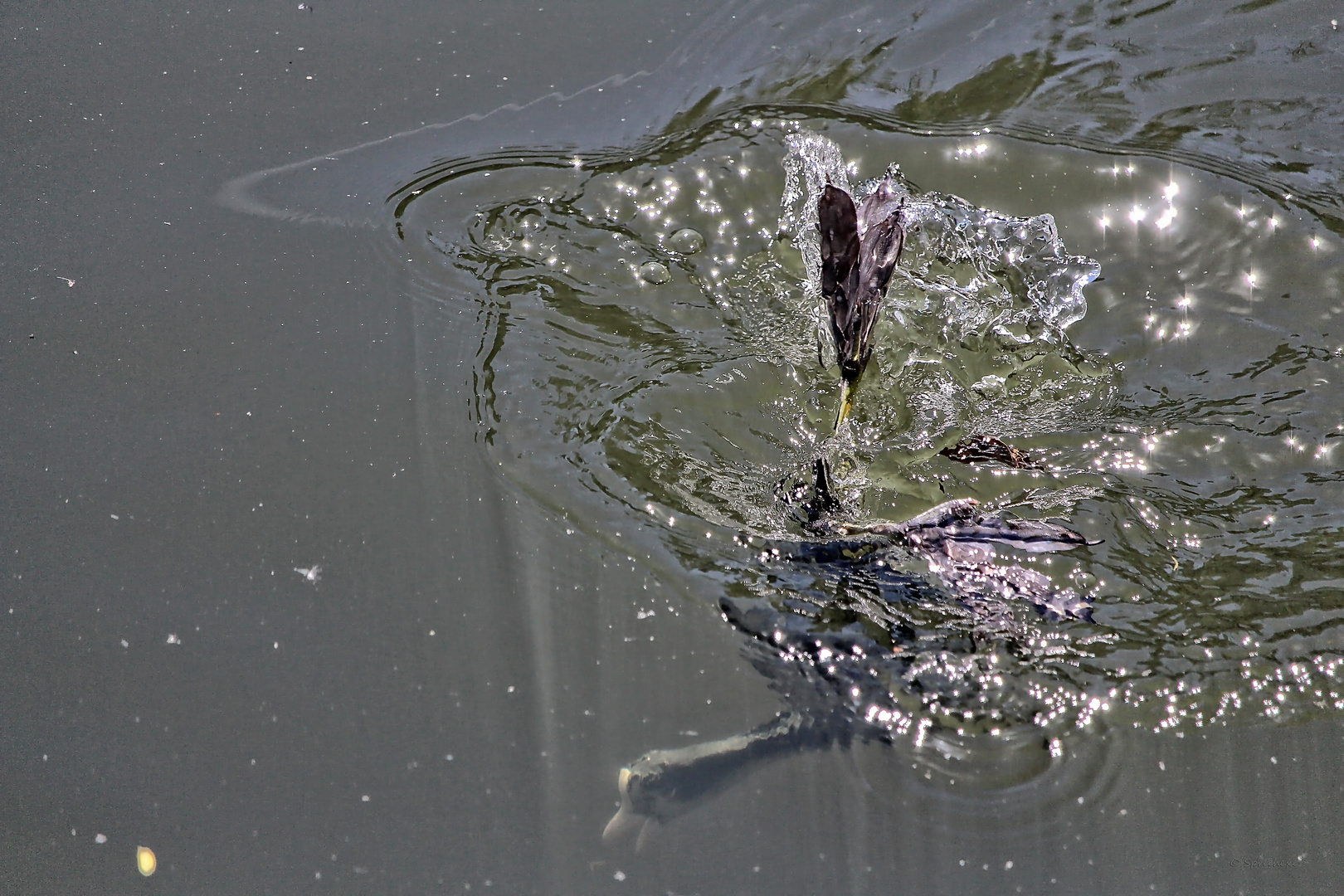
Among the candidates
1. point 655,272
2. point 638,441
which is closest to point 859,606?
point 638,441

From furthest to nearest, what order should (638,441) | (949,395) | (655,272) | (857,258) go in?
(655,272), (949,395), (638,441), (857,258)

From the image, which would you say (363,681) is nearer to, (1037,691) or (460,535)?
(460,535)

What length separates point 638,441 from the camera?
258 cm

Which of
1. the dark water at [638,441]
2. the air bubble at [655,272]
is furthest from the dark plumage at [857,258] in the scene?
the air bubble at [655,272]

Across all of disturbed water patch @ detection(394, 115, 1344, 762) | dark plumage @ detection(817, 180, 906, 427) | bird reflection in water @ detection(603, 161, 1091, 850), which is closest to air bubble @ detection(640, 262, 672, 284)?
disturbed water patch @ detection(394, 115, 1344, 762)

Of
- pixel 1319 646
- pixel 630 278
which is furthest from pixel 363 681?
pixel 1319 646

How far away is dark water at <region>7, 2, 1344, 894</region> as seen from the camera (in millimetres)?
2133

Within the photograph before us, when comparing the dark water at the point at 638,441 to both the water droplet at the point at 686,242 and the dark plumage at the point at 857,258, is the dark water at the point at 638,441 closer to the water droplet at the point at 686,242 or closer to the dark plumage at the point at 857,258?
the water droplet at the point at 686,242

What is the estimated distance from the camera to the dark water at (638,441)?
2.13 meters

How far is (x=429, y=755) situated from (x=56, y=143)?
257cm

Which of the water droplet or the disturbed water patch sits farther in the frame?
the water droplet

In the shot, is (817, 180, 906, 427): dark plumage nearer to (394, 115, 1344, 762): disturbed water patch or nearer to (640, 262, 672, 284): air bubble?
(394, 115, 1344, 762): disturbed water patch

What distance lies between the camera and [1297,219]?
10.1 feet

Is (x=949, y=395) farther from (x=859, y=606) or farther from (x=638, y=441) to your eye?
(x=638, y=441)
